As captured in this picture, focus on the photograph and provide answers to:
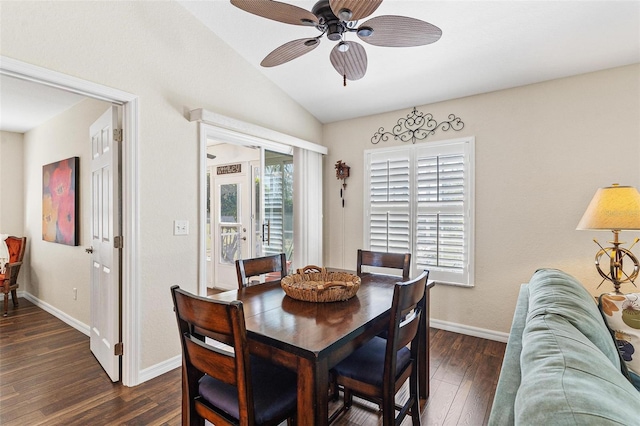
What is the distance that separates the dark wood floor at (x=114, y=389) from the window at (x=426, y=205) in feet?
2.65

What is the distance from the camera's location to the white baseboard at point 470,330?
312 centimetres

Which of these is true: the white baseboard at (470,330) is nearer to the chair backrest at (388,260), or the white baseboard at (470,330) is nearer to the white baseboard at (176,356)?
the white baseboard at (176,356)

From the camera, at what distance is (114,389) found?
2.31 metres

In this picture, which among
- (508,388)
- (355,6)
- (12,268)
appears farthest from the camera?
(12,268)

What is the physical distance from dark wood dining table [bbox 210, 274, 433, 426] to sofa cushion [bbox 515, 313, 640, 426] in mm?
A: 631

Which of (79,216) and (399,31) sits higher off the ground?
(399,31)

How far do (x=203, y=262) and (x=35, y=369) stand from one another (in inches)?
60.1

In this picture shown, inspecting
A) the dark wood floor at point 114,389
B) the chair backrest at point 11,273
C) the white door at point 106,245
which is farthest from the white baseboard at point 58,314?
the white door at point 106,245

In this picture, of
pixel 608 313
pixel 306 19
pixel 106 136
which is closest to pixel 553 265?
pixel 608 313

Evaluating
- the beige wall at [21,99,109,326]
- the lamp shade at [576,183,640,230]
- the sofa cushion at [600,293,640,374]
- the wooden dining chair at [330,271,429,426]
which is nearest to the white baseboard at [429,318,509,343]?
the lamp shade at [576,183,640,230]

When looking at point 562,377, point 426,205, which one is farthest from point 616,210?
point 562,377

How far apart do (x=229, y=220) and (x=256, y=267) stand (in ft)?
8.97

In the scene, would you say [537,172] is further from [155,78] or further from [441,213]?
[155,78]

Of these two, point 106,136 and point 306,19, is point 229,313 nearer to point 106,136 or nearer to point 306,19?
point 306,19
